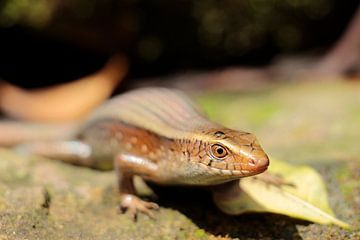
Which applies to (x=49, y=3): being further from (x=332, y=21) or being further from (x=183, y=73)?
(x=332, y=21)

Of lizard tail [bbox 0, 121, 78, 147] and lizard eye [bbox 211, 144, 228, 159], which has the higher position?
lizard eye [bbox 211, 144, 228, 159]

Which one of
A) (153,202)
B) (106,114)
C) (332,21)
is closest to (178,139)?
(153,202)

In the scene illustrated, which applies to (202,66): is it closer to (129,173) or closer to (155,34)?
(155,34)

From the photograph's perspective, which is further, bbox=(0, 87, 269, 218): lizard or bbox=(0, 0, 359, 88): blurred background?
bbox=(0, 0, 359, 88): blurred background

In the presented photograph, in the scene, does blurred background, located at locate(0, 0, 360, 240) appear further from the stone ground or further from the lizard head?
the lizard head

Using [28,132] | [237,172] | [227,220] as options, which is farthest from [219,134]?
[28,132]

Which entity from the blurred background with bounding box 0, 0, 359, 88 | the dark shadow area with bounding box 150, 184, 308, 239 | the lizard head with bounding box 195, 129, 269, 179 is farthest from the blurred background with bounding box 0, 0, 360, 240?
the lizard head with bounding box 195, 129, 269, 179
